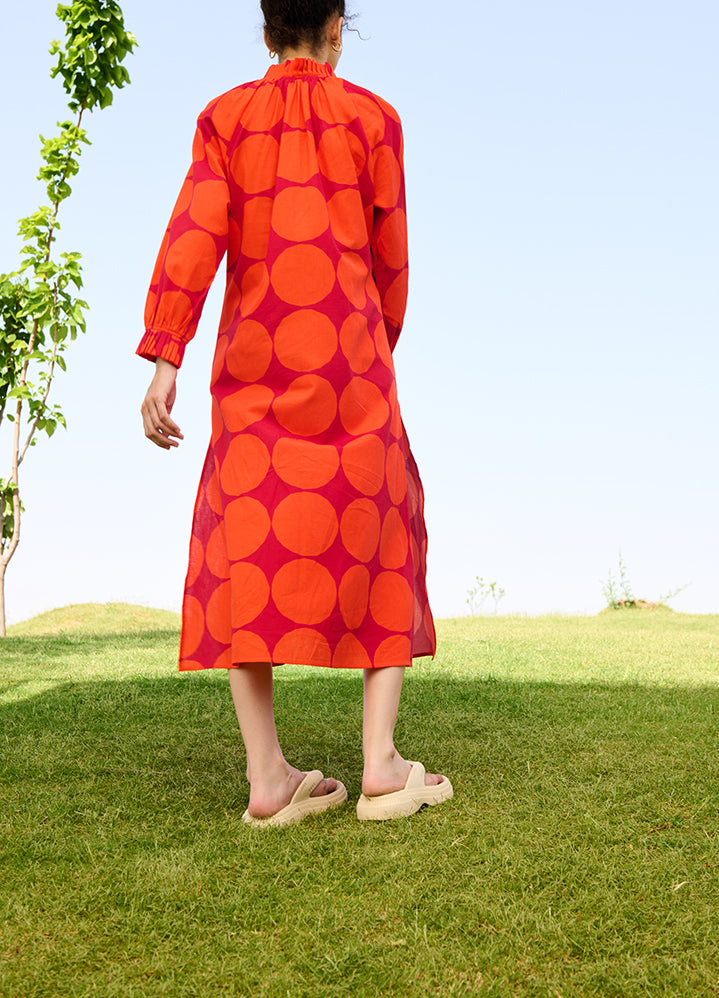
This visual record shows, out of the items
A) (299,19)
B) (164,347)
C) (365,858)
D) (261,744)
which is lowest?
(365,858)

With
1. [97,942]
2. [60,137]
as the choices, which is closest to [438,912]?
[97,942]

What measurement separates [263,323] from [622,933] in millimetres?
1328

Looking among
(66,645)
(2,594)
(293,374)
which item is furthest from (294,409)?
(2,594)

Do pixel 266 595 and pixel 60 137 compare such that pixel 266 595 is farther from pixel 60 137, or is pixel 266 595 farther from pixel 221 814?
pixel 60 137

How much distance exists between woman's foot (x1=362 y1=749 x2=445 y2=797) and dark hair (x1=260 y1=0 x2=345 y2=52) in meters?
1.60

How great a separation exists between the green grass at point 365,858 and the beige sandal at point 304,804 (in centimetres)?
4

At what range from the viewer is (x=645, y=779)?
2.18 meters

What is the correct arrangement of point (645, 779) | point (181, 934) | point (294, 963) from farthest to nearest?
1. point (645, 779)
2. point (181, 934)
3. point (294, 963)

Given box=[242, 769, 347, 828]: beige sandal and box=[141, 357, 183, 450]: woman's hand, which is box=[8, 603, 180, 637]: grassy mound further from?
box=[141, 357, 183, 450]: woman's hand

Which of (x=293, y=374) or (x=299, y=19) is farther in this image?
(x=299, y=19)

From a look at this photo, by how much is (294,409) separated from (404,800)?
86 centimetres

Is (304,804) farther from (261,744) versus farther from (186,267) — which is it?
(186,267)

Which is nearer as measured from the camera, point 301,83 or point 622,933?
point 622,933

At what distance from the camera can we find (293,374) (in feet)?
6.43
